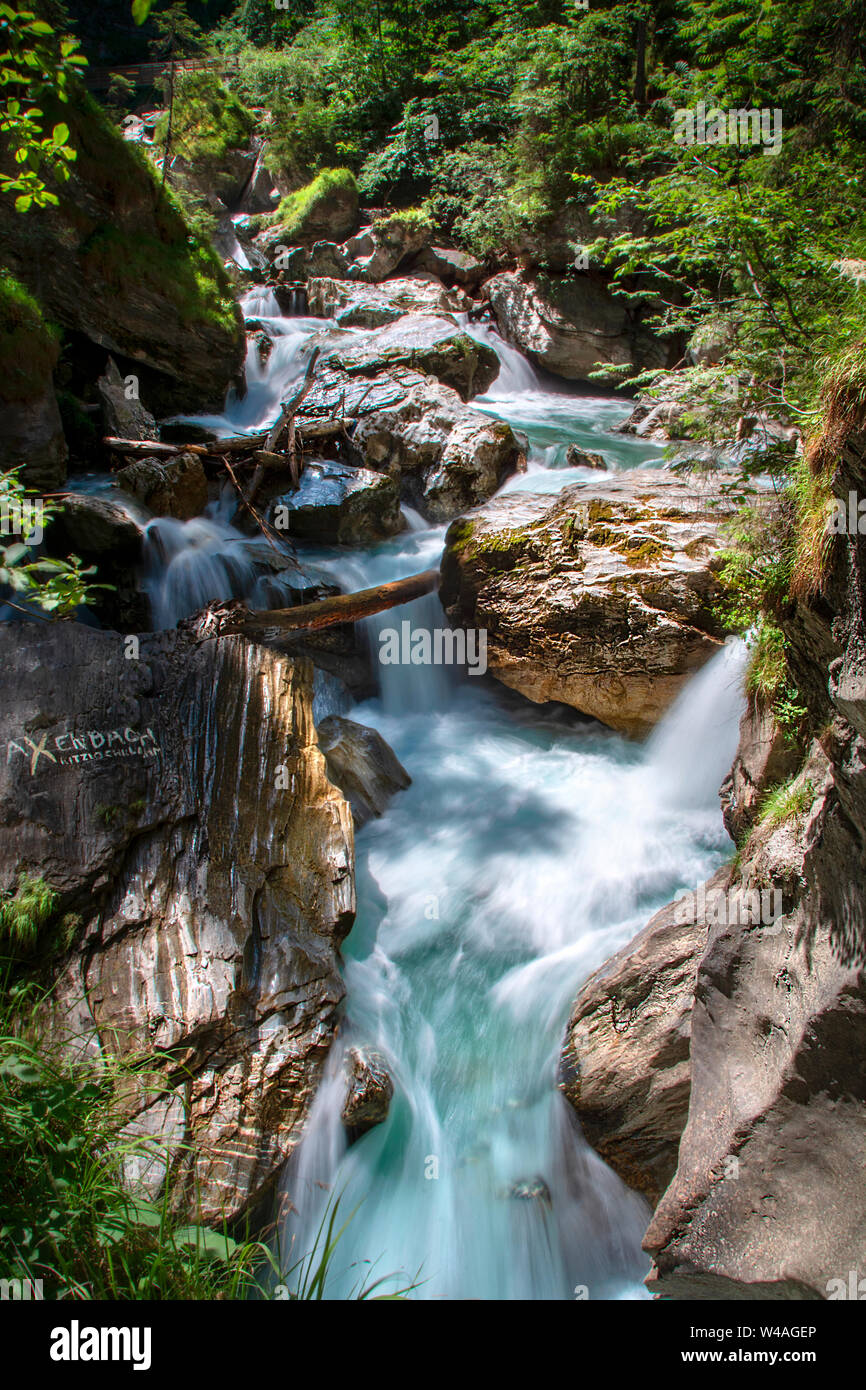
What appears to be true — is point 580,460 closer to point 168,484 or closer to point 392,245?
point 168,484

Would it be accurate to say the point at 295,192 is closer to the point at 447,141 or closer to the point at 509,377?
the point at 447,141

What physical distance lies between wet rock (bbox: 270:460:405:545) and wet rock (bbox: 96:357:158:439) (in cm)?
207

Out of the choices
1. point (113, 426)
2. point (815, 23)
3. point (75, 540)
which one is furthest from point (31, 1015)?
point (815, 23)

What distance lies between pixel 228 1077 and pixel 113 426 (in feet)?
26.1

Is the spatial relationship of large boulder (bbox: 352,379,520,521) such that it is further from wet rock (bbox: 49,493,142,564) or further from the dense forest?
wet rock (bbox: 49,493,142,564)

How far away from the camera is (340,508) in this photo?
855 centimetres

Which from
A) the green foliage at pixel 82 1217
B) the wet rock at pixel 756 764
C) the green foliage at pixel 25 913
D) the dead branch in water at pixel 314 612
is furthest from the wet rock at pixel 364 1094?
the dead branch in water at pixel 314 612

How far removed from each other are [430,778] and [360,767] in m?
0.82

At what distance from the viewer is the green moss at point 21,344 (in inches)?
269

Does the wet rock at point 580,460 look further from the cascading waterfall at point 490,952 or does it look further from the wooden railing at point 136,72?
the wooden railing at point 136,72

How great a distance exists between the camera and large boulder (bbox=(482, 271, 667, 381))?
15.3 metres

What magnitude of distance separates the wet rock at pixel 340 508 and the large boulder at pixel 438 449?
2.08ft

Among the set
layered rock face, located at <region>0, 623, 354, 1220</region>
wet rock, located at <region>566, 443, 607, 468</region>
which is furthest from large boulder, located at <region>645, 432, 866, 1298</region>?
wet rock, located at <region>566, 443, 607, 468</region>

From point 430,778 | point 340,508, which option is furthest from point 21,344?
point 430,778
